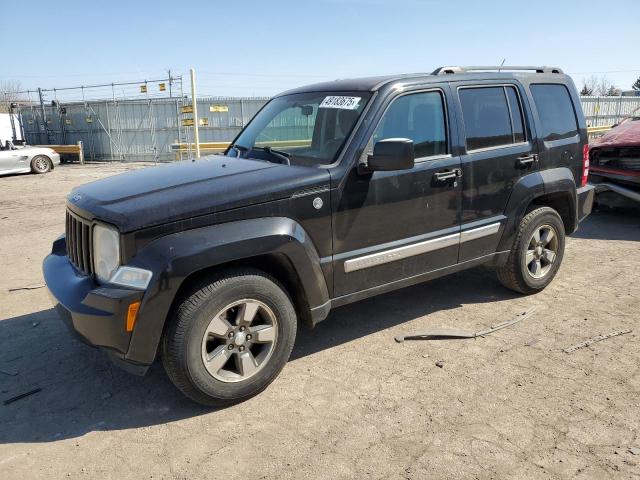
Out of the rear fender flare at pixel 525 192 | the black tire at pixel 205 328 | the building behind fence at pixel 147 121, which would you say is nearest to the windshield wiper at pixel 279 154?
the black tire at pixel 205 328

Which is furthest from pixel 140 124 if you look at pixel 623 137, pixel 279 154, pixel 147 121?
pixel 279 154

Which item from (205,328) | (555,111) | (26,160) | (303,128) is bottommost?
(26,160)

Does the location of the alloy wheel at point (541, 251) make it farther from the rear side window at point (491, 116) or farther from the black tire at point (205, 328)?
the black tire at point (205, 328)

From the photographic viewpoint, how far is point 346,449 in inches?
111

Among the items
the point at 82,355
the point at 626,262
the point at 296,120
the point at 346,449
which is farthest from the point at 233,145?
the point at 626,262

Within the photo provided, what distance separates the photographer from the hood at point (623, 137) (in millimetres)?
7528

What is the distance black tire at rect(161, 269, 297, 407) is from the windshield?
1.00 metres

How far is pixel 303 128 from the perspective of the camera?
412 cm

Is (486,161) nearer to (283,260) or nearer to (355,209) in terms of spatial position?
(355,209)

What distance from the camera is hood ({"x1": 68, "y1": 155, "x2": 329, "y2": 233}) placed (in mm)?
2979

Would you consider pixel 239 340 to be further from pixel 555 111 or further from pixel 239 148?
pixel 555 111

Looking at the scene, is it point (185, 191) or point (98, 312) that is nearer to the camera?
point (98, 312)

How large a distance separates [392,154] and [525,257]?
83.0 inches

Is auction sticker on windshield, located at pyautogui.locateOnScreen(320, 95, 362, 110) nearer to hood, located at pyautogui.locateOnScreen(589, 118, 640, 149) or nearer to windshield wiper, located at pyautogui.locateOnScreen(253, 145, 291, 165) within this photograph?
windshield wiper, located at pyautogui.locateOnScreen(253, 145, 291, 165)
